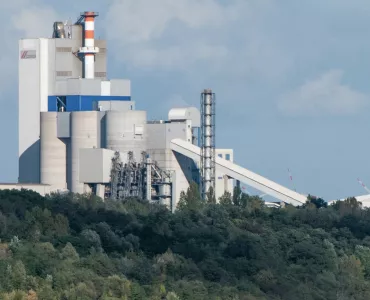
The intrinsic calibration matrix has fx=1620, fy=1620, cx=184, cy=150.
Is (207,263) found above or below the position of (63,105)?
below

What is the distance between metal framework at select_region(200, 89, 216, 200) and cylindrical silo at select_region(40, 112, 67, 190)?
12.6 m

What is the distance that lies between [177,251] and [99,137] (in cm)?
4829

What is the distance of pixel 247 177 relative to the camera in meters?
136

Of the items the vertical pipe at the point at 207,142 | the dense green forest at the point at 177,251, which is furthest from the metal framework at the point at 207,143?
the dense green forest at the point at 177,251

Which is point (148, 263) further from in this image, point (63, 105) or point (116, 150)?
point (63, 105)

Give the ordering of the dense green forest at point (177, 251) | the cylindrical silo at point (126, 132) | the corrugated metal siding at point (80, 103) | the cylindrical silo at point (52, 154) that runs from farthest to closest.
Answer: the corrugated metal siding at point (80, 103) < the cylindrical silo at point (52, 154) < the cylindrical silo at point (126, 132) < the dense green forest at point (177, 251)

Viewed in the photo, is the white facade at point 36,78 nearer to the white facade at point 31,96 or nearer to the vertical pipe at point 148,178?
the white facade at point 31,96

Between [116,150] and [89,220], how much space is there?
32.4m

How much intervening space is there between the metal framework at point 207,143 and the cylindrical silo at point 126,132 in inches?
214

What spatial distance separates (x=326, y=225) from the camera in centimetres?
11594

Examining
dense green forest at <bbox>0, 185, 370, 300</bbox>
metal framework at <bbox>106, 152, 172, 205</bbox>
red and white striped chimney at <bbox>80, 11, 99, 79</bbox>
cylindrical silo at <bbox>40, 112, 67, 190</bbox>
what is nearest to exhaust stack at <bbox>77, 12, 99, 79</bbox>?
red and white striped chimney at <bbox>80, 11, 99, 79</bbox>

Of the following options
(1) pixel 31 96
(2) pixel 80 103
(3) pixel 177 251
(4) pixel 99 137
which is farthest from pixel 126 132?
(3) pixel 177 251

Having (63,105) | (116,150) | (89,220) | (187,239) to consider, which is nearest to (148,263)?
(187,239)

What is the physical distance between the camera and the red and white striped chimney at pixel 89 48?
147 meters
